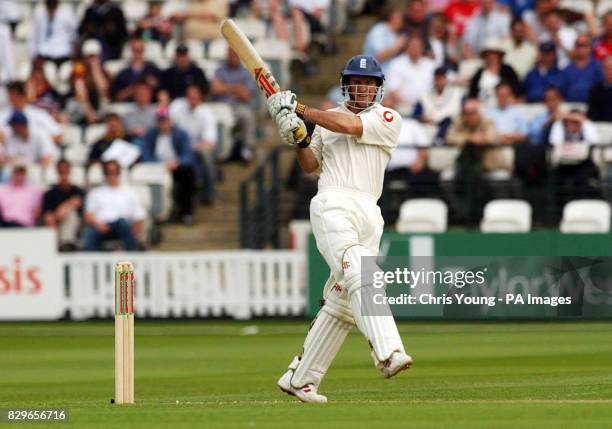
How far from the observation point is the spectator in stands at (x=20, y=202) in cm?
1953

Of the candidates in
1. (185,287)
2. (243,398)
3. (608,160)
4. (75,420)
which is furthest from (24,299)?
(75,420)

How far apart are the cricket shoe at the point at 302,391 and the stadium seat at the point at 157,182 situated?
10250 millimetres

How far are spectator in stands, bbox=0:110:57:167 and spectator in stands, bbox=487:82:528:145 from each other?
538 cm

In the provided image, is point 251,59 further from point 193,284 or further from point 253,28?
point 253,28

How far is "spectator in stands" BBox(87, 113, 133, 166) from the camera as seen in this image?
65.9ft

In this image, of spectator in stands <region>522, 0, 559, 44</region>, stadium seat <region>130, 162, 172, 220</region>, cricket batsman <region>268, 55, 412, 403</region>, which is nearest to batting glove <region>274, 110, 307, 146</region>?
cricket batsman <region>268, 55, 412, 403</region>

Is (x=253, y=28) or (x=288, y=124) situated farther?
(x=253, y=28)

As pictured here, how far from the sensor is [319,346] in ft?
31.2

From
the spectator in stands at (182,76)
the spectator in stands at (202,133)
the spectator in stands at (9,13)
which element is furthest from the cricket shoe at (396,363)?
the spectator in stands at (9,13)

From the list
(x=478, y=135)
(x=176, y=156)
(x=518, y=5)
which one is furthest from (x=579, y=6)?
(x=176, y=156)

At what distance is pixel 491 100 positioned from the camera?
19.5 meters

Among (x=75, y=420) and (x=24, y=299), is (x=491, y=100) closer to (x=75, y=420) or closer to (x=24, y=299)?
(x=24, y=299)

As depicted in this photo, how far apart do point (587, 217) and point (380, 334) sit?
30.2 ft

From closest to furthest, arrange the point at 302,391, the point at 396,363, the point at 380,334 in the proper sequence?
1. the point at 396,363
2. the point at 380,334
3. the point at 302,391
